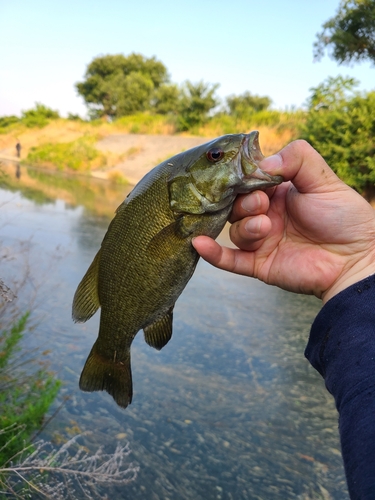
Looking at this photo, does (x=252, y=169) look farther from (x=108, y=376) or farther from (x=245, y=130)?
(x=245, y=130)

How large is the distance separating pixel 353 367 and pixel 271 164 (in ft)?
3.39

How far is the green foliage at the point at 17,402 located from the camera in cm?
350

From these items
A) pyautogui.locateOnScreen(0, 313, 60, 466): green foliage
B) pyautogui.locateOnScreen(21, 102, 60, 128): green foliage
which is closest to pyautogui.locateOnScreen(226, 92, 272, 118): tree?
pyautogui.locateOnScreen(21, 102, 60, 128): green foliage

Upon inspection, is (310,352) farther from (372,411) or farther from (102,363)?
(102,363)

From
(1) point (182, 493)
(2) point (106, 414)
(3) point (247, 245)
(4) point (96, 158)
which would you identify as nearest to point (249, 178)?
(3) point (247, 245)

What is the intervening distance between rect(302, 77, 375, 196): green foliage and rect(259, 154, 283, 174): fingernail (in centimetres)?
1430

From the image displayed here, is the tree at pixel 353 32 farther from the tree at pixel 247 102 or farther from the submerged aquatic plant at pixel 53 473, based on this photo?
the submerged aquatic plant at pixel 53 473

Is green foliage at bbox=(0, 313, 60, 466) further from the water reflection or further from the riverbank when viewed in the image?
the riverbank

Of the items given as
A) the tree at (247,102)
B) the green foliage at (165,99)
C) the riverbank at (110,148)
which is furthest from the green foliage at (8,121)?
the tree at (247,102)

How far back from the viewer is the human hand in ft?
7.84

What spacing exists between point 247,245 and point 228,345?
436 cm

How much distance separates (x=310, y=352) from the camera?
2.33 meters

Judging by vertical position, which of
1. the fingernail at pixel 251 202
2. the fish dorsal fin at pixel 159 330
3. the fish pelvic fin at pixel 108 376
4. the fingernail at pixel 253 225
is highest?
the fingernail at pixel 251 202

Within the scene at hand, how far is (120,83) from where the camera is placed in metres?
57.0
